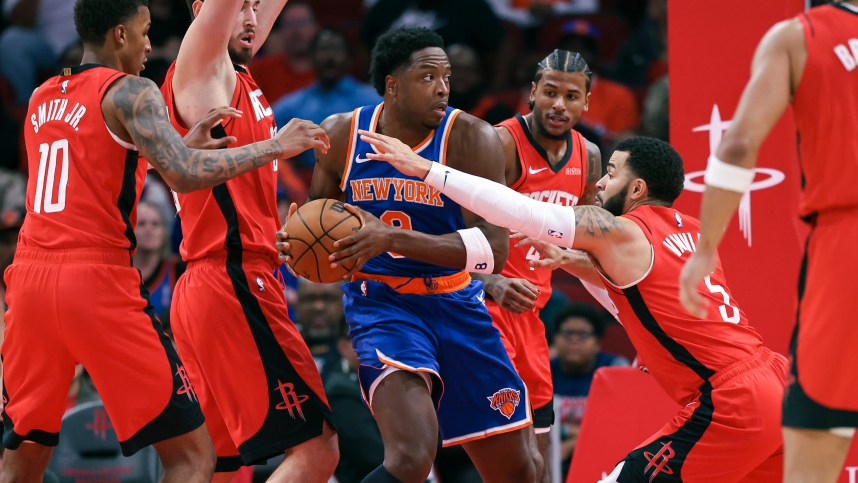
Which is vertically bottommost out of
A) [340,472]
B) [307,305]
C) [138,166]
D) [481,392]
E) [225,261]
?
[340,472]

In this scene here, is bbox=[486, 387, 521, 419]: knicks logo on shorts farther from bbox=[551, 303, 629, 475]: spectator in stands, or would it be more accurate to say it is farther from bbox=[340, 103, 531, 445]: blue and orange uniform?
bbox=[551, 303, 629, 475]: spectator in stands

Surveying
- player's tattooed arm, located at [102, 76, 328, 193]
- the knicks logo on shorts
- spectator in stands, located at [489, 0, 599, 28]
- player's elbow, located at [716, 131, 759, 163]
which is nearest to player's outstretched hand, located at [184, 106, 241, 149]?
player's tattooed arm, located at [102, 76, 328, 193]

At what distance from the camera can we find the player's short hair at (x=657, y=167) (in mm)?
5547

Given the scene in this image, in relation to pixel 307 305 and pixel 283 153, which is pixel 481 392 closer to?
pixel 283 153

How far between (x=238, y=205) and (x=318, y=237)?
44 cm

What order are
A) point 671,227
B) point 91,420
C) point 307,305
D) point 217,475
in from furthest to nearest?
point 307,305 < point 91,420 < point 217,475 < point 671,227

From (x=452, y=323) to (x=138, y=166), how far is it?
1533 mm

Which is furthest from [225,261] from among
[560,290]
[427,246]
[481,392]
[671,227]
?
[560,290]

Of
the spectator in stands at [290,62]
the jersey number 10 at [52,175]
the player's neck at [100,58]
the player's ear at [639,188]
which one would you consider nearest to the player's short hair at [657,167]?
the player's ear at [639,188]

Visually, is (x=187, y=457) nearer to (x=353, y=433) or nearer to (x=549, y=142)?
(x=549, y=142)

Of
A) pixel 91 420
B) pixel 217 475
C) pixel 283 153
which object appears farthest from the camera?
pixel 91 420

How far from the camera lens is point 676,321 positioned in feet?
17.1

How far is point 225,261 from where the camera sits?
17.5 feet

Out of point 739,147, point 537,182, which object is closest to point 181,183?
point 739,147
